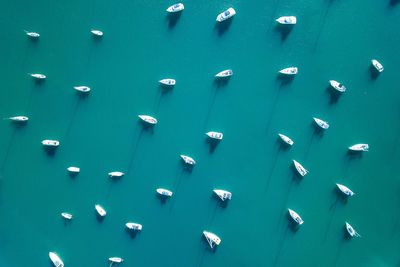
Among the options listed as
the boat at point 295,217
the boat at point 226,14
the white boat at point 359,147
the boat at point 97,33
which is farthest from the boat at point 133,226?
the white boat at point 359,147

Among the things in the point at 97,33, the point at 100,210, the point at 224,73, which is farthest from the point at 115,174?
the point at 224,73

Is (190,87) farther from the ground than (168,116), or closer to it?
farther from the ground

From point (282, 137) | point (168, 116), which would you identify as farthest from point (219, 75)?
point (282, 137)

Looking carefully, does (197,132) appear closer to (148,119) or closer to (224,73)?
(148,119)

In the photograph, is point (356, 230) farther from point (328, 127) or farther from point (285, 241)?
point (328, 127)

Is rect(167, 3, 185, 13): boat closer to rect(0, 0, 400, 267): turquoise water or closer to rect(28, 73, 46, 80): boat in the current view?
rect(0, 0, 400, 267): turquoise water

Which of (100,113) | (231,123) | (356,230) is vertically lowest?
(356,230)
